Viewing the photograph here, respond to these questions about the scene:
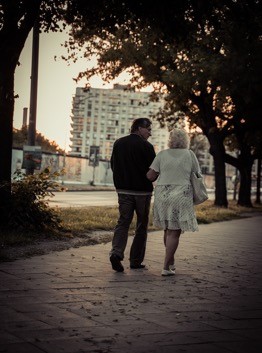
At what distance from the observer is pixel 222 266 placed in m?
8.02

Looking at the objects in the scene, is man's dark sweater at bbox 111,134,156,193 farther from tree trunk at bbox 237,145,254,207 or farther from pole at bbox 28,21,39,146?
tree trunk at bbox 237,145,254,207

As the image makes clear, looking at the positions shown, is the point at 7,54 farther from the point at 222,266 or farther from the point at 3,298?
the point at 3,298

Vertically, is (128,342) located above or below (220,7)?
below

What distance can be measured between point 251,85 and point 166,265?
1610 centimetres

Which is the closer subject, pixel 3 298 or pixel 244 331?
pixel 244 331

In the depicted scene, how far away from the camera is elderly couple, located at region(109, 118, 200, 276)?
23.4 ft

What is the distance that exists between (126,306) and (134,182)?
2.47m

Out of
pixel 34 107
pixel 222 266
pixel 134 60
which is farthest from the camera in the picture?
pixel 134 60

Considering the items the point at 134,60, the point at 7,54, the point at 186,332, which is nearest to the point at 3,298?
the point at 186,332

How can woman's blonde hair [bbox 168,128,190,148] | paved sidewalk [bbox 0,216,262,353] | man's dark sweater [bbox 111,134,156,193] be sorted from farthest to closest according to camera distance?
man's dark sweater [bbox 111,134,156,193] → woman's blonde hair [bbox 168,128,190,148] → paved sidewalk [bbox 0,216,262,353]

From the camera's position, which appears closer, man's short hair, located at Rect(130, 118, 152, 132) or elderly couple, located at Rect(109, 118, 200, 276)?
elderly couple, located at Rect(109, 118, 200, 276)

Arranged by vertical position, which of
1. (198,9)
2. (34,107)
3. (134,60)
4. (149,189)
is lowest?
(149,189)

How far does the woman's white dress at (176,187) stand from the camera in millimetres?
7113

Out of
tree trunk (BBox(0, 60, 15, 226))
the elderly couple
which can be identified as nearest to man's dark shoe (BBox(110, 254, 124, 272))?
the elderly couple
